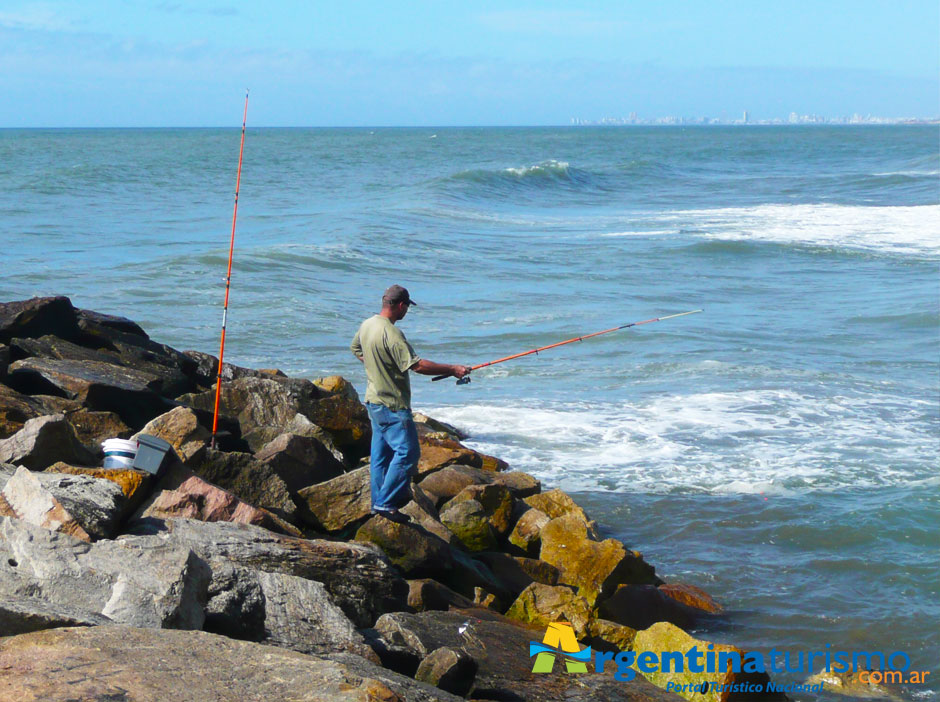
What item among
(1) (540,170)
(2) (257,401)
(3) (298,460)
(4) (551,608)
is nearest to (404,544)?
(4) (551,608)

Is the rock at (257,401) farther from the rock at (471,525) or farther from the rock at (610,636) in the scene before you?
the rock at (610,636)

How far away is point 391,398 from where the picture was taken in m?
A: 5.87

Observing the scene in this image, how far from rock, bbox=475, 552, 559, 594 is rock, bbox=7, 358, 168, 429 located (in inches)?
101

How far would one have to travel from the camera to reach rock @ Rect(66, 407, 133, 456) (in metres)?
6.43

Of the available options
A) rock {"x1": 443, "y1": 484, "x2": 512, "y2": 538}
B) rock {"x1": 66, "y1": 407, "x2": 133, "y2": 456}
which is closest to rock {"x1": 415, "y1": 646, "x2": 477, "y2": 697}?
rock {"x1": 443, "y1": 484, "x2": 512, "y2": 538}

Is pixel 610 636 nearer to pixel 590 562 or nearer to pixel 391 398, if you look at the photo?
pixel 590 562

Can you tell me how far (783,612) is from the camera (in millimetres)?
6379

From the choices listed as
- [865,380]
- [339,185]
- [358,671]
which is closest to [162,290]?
[865,380]

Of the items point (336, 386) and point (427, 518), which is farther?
point (336, 386)

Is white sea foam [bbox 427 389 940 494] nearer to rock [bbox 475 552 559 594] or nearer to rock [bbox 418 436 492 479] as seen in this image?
rock [bbox 418 436 492 479]

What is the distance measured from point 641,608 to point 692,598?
51cm

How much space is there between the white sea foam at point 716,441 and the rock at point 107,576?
17.0 ft

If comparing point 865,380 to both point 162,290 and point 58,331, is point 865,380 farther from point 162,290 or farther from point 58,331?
point 162,290

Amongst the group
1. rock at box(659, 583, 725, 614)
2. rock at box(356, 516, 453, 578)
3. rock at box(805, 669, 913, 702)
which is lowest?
rock at box(805, 669, 913, 702)
